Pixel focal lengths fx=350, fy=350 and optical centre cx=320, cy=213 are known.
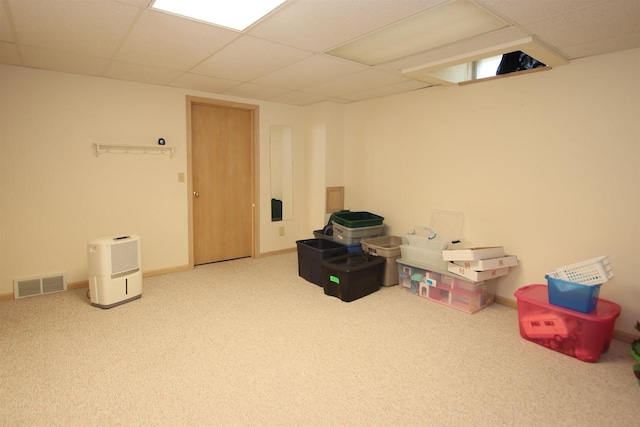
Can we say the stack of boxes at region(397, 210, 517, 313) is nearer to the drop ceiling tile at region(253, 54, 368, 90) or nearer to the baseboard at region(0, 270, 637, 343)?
the baseboard at region(0, 270, 637, 343)

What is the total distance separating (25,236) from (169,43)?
245 centimetres

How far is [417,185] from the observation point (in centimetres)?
421

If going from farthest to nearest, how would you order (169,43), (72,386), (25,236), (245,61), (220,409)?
(25,236) → (245,61) → (169,43) → (72,386) → (220,409)

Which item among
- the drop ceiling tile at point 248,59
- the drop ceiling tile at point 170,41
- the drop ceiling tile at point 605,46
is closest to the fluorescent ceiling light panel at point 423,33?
the drop ceiling tile at point 248,59

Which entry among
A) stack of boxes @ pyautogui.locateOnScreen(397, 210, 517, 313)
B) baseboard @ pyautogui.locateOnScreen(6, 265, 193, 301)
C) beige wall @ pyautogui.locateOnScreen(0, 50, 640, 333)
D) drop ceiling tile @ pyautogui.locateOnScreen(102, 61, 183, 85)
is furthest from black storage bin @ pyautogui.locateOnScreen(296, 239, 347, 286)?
drop ceiling tile @ pyautogui.locateOnScreen(102, 61, 183, 85)

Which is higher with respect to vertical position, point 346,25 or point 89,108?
point 346,25

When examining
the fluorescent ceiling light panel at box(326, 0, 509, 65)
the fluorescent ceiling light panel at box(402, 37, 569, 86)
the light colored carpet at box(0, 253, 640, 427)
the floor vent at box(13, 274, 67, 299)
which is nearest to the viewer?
the light colored carpet at box(0, 253, 640, 427)

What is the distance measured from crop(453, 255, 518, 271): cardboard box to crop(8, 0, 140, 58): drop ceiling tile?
314 centimetres

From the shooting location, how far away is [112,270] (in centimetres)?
320

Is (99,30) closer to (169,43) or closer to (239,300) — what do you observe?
(169,43)

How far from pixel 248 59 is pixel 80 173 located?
218cm

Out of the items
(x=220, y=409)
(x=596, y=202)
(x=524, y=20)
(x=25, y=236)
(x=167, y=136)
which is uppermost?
(x=524, y=20)

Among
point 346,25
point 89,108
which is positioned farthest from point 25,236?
point 346,25

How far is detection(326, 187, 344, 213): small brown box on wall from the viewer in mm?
5105
